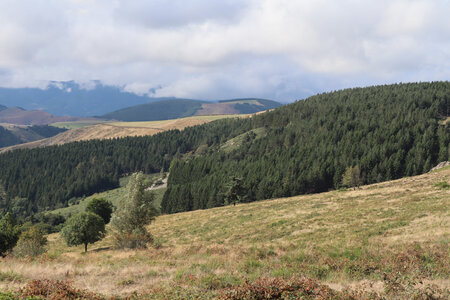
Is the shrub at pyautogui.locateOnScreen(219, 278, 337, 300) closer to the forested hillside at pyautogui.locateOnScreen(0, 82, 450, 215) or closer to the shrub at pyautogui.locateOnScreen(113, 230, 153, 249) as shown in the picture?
the shrub at pyautogui.locateOnScreen(113, 230, 153, 249)

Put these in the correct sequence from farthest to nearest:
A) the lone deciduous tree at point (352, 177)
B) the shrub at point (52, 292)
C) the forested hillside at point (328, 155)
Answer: the forested hillside at point (328, 155), the lone deciduous tree at point (352, 177), the shrub at point (52, 292)

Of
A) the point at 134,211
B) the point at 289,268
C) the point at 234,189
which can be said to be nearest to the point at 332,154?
the point at 234,189

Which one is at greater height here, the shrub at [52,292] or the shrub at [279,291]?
the shrub at [279,291]

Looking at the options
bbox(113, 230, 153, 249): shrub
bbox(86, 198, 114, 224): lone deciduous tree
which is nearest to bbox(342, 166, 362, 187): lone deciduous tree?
bbox(86, 198, 114, 224): lone deciduous tree

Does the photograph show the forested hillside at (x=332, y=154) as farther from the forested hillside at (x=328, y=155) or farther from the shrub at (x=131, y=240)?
the shrub at (x=131, y=240)

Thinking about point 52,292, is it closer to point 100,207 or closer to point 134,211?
point 134,211

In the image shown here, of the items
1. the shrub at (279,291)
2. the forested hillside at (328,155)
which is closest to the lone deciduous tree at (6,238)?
the shrub at (279,291)

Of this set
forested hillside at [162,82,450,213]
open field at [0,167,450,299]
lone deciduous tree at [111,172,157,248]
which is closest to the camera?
open field at [0,167,450,299]

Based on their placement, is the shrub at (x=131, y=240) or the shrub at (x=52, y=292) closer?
the shrub at (x=52, y=292)

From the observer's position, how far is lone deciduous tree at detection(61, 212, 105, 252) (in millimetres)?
42250

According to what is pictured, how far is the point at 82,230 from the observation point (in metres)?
42.2

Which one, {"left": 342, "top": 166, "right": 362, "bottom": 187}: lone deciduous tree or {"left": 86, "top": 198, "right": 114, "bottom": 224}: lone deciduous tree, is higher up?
{"left": 342, "top": 166, "right": 362, "bottom": 187}: lone deciduous tree

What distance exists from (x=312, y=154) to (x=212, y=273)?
444 feet

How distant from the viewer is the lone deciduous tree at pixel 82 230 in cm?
4225
